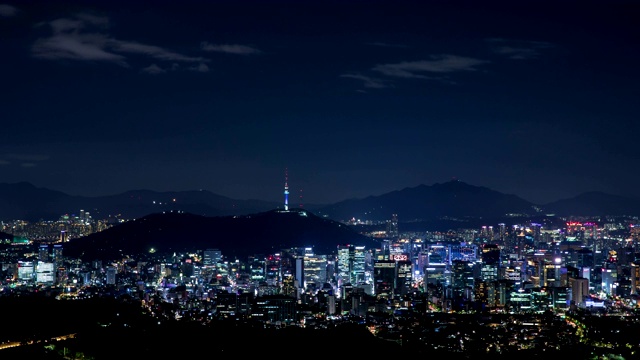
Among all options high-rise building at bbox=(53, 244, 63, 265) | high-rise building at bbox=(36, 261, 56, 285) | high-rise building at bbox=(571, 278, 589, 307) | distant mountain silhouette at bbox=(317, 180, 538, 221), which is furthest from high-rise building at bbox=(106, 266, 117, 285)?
distant mountain silhouette at bbox=(317, 180, 538, 221)

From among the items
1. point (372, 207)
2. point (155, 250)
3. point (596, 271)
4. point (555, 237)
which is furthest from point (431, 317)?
point (372, 207)

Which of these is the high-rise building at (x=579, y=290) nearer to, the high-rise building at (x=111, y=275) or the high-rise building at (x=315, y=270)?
the high-rise building at (x=315, y=270)

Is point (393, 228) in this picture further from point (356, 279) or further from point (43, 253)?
point (43, 253)

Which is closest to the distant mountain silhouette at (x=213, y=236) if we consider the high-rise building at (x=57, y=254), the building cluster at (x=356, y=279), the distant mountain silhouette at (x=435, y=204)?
the high-rise building at (x=57, y=254)

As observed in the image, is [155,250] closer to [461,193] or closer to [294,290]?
[294,290]

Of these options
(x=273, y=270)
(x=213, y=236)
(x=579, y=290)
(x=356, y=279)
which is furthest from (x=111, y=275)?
(x=579, y=290)

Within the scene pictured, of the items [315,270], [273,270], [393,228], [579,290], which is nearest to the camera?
[579,290]

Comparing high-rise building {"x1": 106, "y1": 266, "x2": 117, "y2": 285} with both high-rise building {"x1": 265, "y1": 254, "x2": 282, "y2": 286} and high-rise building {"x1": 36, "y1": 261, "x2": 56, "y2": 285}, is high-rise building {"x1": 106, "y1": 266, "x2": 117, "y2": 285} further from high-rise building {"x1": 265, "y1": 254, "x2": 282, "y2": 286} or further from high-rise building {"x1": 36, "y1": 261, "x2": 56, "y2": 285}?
high-rise building {"x1": 265, "y1": 254, "x2": 282, "y2": 286}
